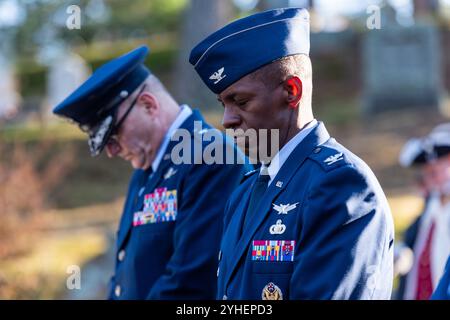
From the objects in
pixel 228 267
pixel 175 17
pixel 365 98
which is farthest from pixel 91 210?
pixel 175 17

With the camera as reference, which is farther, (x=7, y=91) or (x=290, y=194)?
(x=7, y=91)

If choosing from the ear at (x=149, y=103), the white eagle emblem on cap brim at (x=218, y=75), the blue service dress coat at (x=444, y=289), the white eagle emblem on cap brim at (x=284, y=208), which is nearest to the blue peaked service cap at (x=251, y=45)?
the white eagle emblem on cap brim at (x=218, y=75)

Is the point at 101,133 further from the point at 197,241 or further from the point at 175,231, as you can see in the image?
the point at 197,241

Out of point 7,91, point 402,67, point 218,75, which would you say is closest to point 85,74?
point 7,91

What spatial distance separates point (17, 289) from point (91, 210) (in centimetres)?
650

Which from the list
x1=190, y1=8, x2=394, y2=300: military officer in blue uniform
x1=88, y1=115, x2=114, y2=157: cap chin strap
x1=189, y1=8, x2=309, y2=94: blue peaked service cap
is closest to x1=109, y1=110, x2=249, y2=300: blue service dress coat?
x1=88, y1=115, x2=114, y2=157: cap chin strap

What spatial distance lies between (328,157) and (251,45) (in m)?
0.50

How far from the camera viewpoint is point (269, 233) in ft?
10.4

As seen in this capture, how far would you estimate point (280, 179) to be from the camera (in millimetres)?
3281

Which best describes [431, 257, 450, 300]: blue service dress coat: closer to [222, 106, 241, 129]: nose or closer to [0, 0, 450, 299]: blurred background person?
[222, 106, 241, 129]: nose

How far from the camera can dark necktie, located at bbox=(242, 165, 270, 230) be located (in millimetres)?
3354

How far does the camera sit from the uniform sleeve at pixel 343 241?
2.89 meters

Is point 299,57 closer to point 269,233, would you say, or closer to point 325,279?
point 269,233
